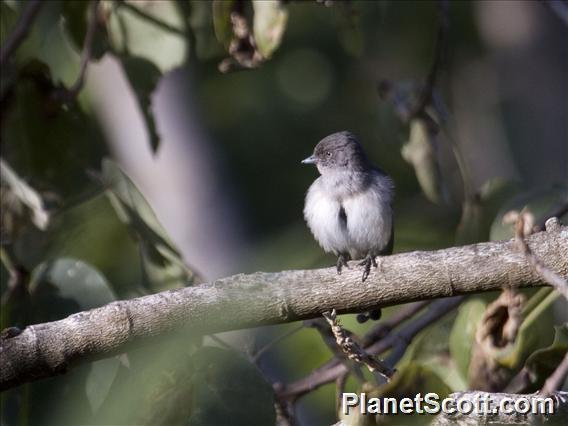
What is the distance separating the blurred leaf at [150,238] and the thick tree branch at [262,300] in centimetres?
82

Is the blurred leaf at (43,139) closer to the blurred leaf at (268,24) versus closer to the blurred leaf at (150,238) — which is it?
the blurred leaf at (150,238)

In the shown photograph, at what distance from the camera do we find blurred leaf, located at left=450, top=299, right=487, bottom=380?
3320mm

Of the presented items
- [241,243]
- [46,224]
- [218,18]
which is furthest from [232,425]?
[241,243]

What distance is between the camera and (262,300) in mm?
2828

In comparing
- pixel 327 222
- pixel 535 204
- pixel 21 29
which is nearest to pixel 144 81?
pixel 21 29

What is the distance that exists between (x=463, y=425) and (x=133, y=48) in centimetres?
212

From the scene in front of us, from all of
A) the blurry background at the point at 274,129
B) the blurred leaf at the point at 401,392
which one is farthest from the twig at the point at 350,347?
the blurry background at the point at 274,129

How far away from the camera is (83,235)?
4.09 m

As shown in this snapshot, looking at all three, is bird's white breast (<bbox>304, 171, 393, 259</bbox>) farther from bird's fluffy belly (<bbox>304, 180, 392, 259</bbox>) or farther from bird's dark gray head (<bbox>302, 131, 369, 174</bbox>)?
bird's dark gray head (<bbox>302, 131, 369, 174</bbox>)

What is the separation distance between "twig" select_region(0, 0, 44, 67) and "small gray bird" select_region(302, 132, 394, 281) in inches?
55.2

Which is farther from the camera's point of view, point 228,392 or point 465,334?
point 465,334

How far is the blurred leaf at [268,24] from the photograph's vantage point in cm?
343

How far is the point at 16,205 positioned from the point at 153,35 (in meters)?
0.83

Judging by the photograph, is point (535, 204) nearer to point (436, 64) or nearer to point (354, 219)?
point (436, 64)
